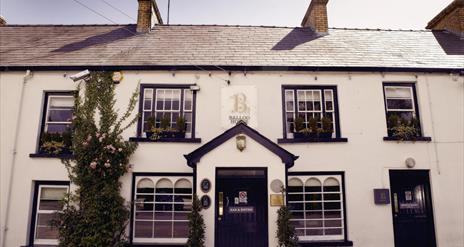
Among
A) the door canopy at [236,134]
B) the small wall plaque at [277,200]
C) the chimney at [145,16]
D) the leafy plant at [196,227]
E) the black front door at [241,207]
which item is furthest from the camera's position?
the chimney at [145,16]

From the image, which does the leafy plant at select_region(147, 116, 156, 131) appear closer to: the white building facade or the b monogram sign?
the white building facade

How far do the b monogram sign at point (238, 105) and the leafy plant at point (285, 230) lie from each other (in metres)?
2.65

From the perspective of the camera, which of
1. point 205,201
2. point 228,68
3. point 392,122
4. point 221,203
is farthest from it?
point 228,68

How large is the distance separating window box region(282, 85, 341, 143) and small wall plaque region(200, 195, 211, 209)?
9.47 feet

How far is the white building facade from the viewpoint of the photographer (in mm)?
8891

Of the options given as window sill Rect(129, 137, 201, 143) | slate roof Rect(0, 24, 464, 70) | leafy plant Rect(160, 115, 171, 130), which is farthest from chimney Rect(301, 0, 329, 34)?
leafy plant Rect(160, 115, 171, 130)

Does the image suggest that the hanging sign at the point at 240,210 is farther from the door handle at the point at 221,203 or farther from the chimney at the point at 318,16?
the chimney at the point at 318,16

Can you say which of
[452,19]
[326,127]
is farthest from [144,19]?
[452,19]

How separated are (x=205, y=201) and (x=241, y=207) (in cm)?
109

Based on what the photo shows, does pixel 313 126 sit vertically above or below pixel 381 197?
above

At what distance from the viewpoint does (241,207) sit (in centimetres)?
902

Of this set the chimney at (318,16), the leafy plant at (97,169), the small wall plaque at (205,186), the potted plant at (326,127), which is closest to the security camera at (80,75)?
the leafy plant at (97,169)

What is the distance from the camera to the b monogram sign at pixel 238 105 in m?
9.62

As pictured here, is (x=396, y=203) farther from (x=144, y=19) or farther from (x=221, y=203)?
(x=144, y=19)
